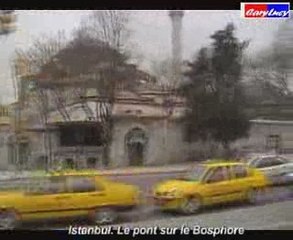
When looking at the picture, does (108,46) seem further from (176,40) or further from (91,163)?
(91,163)

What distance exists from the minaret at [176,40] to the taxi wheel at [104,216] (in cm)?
165

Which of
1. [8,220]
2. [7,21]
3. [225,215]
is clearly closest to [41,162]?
[8,220]

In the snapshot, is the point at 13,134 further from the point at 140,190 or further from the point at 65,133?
the point at 140,190

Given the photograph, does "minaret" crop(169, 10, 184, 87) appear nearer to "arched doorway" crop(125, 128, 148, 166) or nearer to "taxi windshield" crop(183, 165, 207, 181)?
"arched doorway" crop(125, 128, 148, 166)

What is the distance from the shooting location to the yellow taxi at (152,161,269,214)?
25.3 feet

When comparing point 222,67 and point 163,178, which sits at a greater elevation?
point 222,67

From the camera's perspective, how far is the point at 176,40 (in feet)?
25.1

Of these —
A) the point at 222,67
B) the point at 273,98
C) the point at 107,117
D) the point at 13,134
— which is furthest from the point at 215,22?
the point at 13,134

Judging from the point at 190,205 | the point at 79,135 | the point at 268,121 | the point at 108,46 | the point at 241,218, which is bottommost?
the point at 241,218

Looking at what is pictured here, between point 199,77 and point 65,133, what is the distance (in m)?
1.58

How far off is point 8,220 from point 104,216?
3.42 feet

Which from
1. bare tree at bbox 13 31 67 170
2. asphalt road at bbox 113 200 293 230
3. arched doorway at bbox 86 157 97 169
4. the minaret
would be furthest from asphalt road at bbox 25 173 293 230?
the minaret

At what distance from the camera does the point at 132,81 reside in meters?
7.75

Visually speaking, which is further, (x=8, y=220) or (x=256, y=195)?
(x=256, y=195)
